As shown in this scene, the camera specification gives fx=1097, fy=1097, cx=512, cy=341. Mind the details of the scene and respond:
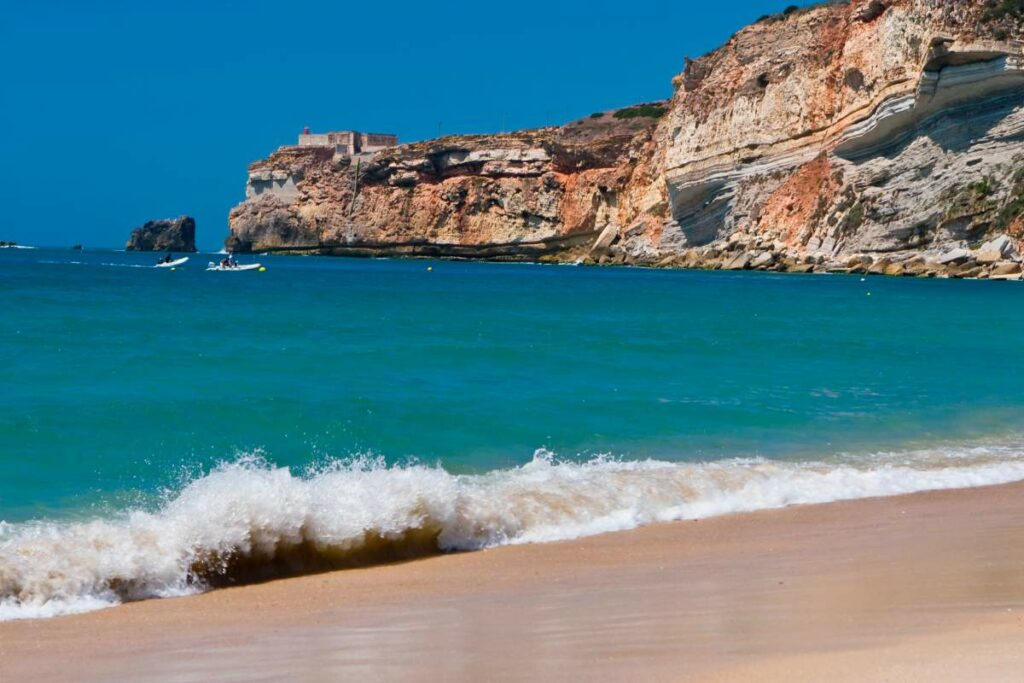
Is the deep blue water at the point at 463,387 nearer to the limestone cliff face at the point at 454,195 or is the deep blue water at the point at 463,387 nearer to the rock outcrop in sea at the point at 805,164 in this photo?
the rock outcrop in sea at the point at 805,164

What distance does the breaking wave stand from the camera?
5758 mm

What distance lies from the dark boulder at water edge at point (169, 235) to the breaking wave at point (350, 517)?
425 feet

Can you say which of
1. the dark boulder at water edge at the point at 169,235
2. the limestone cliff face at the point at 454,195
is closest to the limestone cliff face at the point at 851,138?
the limestone cliff face at the point at 454,195

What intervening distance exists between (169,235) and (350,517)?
436ft

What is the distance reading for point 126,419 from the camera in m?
11.2

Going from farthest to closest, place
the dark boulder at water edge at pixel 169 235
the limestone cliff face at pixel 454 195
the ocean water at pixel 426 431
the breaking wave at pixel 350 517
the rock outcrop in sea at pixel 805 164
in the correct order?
1. the dark boulder at water edge at pixel 169 235
2. the limestone cliff face at pixel 454 195
3. the rock outcrop in sea at pixel 805 164
4. the ocean water at pixel 426 431
5. the breaking wave at pixel 350 517

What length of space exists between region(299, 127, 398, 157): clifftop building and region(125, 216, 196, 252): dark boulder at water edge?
29.1 m

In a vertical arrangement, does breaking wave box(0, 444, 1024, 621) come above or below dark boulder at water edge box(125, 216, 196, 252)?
below

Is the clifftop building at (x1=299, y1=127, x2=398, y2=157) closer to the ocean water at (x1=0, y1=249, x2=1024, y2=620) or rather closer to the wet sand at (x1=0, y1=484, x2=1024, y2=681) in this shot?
the ocean water at (x1=0, y1=249, x2=1024, y2=620)

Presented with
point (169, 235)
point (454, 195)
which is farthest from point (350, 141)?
point (169, 235)

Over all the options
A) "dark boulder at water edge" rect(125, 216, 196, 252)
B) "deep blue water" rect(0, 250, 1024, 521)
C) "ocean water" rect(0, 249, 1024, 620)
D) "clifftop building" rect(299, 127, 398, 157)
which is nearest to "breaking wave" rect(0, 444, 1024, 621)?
"ocean water" rect(0, 249, 1024, 620)

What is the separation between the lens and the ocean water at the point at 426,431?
6457 mm

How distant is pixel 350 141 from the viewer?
10431 centimetres

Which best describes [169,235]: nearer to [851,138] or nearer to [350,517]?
[851,138]
